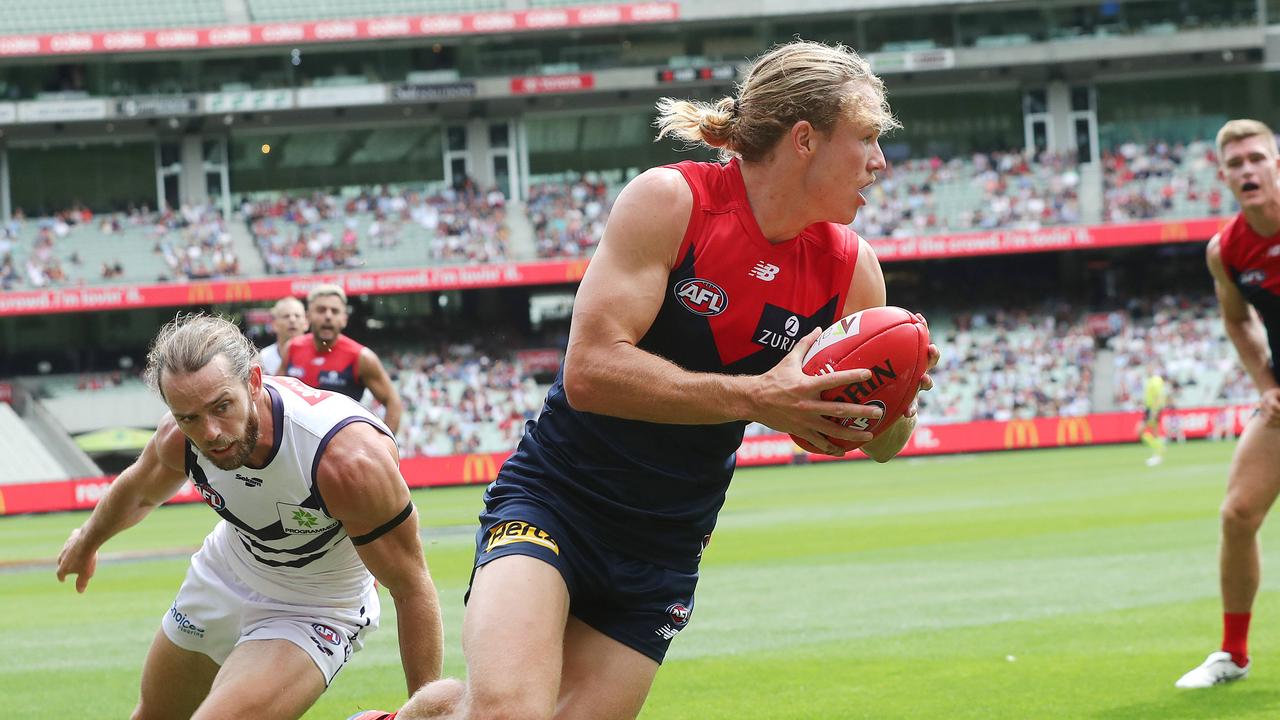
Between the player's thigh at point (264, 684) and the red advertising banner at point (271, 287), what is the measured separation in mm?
35313

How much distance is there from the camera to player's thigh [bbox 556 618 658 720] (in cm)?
414

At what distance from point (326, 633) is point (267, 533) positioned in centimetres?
45

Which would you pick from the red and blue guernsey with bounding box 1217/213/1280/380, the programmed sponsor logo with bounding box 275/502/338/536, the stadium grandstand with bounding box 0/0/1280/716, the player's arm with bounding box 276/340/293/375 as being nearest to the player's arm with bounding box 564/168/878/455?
the programmed sponsor logo with bounding box 275/502/338/536

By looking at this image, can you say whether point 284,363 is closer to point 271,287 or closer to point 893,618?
point 893,618

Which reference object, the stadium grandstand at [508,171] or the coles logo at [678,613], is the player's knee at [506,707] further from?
the stadium grandstand at [508,171]

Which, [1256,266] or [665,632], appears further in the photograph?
[1256,266]

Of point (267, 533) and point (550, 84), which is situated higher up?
point (550, 84)

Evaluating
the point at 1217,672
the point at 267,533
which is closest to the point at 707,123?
the point at 267,533

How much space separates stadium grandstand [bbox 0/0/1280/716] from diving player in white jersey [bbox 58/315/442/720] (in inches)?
1361

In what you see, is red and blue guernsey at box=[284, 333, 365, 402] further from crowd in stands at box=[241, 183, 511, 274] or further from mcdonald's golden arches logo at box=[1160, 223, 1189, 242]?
mcdonald's golden arches logo at box=[1160, 223, 1189, 242]

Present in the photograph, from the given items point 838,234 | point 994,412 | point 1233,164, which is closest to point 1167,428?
point 994,412

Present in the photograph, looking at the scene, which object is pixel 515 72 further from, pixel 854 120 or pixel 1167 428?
pixel 854 120

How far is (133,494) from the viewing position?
5.26 metres

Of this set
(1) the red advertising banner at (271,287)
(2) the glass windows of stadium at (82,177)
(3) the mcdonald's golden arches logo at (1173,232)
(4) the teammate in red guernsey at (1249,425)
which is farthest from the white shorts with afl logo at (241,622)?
(2) the glass windows of stadium at (82,177)
